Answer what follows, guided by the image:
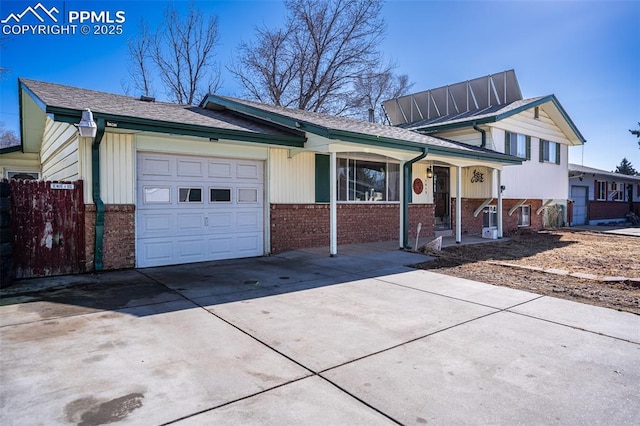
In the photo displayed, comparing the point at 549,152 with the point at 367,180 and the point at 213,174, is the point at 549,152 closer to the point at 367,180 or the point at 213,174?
the point at 367,180

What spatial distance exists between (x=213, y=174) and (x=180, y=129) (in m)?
1.46

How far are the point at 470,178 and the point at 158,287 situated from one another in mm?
12371

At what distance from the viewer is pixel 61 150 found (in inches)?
367

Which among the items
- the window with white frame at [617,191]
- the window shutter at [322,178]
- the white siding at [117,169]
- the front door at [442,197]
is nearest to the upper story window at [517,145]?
the front door at [442,197]

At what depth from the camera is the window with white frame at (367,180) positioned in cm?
1123

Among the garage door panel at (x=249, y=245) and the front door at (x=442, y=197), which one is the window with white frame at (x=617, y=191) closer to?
the front door at (x=442, y=197)

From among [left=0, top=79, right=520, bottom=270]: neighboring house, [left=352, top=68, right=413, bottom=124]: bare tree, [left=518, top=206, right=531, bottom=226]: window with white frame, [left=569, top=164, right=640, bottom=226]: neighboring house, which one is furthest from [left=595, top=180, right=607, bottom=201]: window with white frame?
[left=0, top=79, right=520, bottom=270]: neighboring house

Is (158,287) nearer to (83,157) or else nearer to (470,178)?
(83,157)

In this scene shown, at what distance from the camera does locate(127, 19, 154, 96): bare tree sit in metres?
21.2

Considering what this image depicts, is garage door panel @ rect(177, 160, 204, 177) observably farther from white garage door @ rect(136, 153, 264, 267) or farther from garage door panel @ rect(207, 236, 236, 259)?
garage door panel @ rect(207, 236, 236, 259)

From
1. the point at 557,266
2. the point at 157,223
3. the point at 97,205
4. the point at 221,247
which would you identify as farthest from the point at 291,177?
the point at 557,266

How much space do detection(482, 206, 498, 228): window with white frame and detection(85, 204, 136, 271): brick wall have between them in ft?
42.0

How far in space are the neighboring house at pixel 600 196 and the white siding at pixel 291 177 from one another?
17119 mm

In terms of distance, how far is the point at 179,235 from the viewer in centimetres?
840
